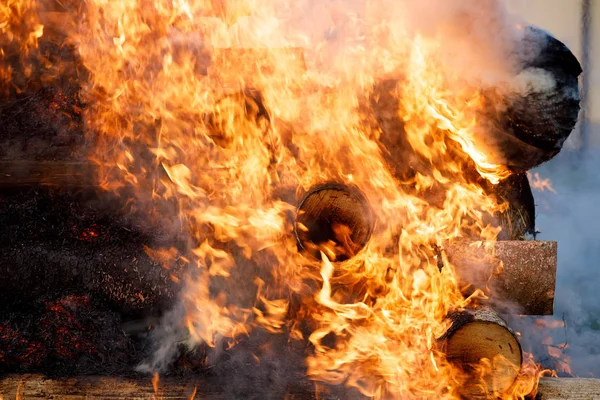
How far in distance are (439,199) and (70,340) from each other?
4.05 meters

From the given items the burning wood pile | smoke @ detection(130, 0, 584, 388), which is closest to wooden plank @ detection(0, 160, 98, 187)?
the burning wood pile

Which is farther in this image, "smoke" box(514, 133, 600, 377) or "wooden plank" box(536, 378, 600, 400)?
"smoke" box(514, 133, 600, 377)

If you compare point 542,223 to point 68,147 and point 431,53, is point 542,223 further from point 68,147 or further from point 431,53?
point 68,147

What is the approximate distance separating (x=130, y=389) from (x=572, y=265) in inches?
250

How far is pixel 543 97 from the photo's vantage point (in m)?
3.66

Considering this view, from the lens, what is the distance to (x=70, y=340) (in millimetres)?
3969

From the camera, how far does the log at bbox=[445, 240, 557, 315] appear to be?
396 cm

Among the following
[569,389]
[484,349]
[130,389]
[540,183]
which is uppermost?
[540,183]

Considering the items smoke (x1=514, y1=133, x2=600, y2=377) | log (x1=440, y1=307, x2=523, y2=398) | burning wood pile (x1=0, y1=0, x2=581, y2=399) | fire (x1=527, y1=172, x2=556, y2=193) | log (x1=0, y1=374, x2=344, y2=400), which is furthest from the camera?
fire (x1=527, y1=172, x2=556, y2=193)

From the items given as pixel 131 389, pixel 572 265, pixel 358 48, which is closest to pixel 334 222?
pixel 358 48

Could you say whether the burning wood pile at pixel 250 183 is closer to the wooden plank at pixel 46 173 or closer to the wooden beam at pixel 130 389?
the wooden plank at pixel 46 173

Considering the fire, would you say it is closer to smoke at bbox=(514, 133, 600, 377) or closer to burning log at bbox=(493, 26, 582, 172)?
smoke at bbox=(514, 133, 600, 377)

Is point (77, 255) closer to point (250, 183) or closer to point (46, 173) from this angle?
point (46, 173)

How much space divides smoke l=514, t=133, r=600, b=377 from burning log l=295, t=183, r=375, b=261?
7.93ft
